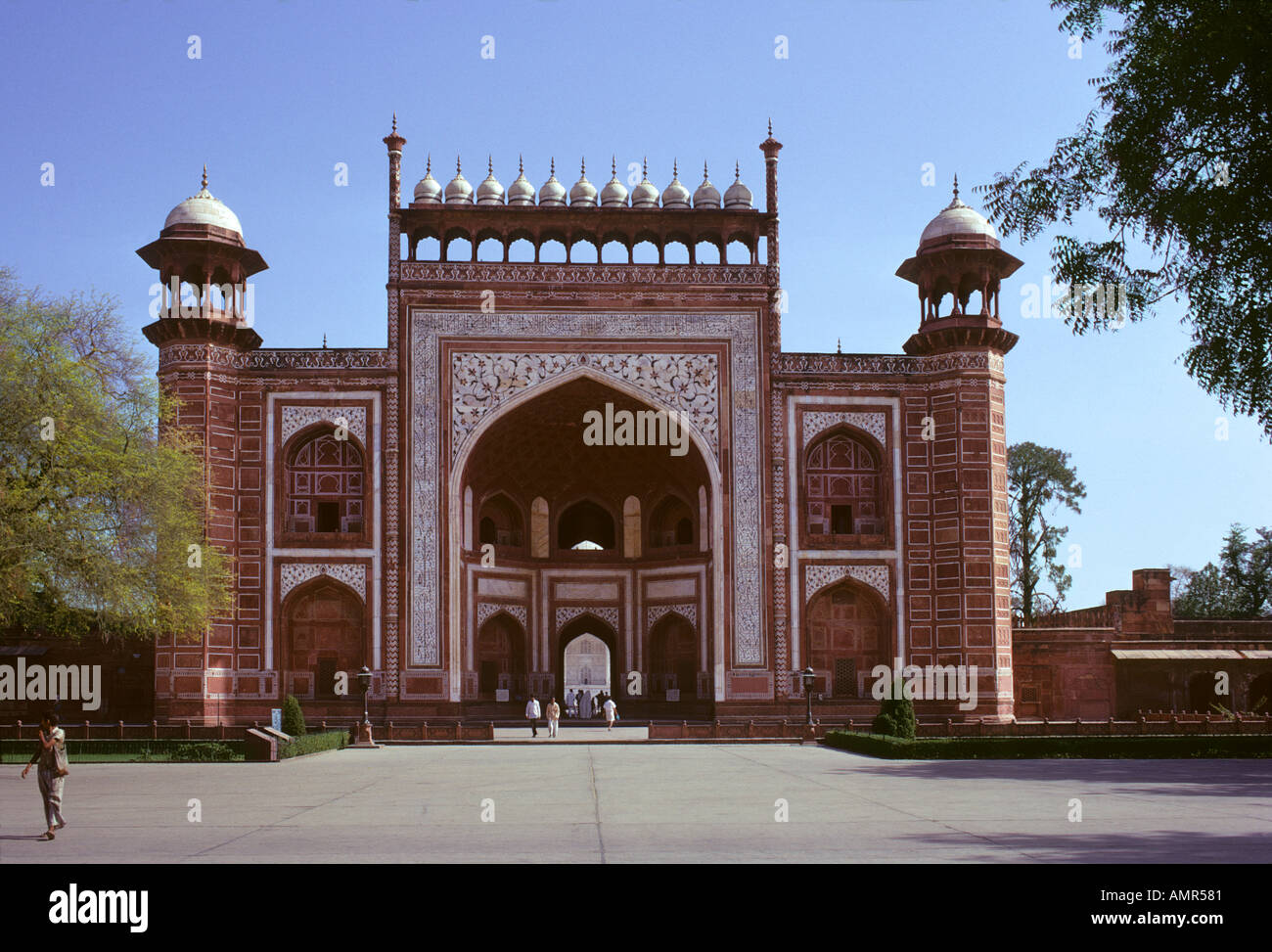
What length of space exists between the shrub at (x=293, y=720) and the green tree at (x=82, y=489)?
8.10 feet

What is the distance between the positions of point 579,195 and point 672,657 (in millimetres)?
12251

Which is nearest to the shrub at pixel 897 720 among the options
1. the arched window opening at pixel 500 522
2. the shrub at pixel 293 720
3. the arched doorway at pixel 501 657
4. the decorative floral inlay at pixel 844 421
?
the decorative floral inlay at pixel 844 421

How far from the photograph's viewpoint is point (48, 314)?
75.9 feet

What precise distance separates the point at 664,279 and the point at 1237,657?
1718 cm

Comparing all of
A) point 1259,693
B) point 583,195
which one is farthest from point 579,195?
point 1259,693

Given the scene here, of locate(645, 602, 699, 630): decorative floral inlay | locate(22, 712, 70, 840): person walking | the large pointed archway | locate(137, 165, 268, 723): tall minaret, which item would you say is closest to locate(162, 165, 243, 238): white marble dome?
locate(137, 165, 268, 723): tall minaret

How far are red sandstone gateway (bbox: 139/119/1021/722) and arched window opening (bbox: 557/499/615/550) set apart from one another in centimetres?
433

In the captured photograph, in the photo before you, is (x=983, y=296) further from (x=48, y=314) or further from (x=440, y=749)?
(x=48, y=314)

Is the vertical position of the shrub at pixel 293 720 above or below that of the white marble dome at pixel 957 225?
below

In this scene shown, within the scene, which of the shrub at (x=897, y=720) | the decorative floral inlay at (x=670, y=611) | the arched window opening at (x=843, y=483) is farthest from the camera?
the decorative floral inlay at (x=670, y=611)

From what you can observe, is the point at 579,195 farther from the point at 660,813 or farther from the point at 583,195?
the point at 660,813

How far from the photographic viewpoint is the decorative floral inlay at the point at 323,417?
3225 centimetres

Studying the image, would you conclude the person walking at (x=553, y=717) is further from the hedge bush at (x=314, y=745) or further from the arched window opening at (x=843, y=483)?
the arched window opening at (x=843, y=483)
